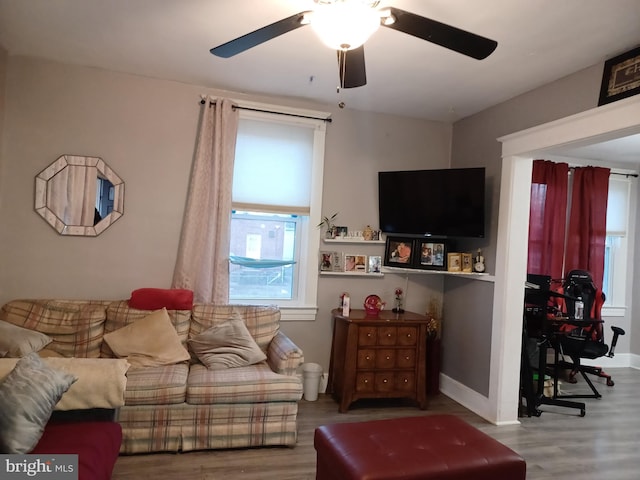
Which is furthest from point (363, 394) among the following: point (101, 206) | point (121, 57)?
point (121, 57)

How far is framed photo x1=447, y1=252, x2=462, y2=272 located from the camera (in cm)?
385

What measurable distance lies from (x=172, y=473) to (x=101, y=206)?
6.81 feet

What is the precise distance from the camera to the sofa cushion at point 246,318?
335 centimetres

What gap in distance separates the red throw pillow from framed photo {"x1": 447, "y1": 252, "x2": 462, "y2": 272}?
87.4 inches

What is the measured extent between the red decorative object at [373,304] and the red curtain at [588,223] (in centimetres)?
273

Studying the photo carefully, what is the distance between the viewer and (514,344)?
139 inches

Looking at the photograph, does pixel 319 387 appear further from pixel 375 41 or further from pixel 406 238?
pixel 375 41

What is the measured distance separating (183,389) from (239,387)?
1.13 feet

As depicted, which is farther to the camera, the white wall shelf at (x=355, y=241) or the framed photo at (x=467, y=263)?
the white wall shelf at (x=355, y=241)

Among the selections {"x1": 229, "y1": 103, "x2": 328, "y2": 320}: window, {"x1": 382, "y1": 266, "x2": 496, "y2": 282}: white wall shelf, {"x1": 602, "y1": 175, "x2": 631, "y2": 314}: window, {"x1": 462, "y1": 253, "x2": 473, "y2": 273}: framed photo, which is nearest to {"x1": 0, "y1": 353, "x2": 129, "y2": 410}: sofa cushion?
{"x1": 229, "y1": 103, "x2": 328, "y2": 320}: window

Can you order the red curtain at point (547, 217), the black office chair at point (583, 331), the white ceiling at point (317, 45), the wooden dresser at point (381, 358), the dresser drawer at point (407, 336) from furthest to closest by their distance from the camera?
the red curtain at point (547, 217), the black office chair at point (583, 331), the dresser drawer at point (407, 336), the wooden dresser at point (381, 358), the white ceiling at point (317, 45)

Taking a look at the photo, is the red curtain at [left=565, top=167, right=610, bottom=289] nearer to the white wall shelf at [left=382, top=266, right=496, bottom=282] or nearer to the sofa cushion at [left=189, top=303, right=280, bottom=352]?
the white wall shelf at [left=382, top=266, right=496, bottom=282]

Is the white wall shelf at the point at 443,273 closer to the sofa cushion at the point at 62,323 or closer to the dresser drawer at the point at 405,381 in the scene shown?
the dresser drawer at the point at 405,381

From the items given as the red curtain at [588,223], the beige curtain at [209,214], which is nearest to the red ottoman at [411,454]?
the beige curtain at [209,214]
